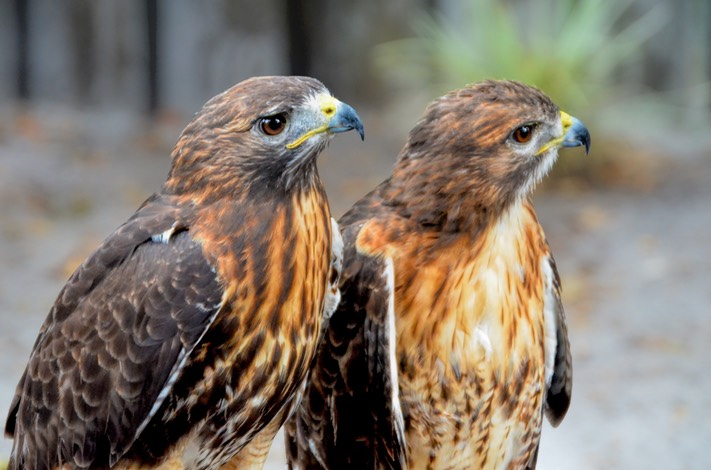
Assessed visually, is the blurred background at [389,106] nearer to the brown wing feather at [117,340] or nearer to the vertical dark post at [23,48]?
the vertical dark post at [23,48]

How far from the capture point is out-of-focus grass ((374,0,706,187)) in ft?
29.0

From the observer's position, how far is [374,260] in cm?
372

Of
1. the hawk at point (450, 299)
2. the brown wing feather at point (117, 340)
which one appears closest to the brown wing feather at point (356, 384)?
the hawk at point (450, 299)

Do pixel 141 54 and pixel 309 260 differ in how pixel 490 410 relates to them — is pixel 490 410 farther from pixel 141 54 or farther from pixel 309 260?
pixel 141 54

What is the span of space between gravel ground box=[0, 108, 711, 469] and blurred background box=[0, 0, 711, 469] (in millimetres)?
18

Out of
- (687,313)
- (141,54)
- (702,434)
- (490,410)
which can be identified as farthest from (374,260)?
(141,54)

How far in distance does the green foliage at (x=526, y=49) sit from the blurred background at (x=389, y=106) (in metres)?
0.02

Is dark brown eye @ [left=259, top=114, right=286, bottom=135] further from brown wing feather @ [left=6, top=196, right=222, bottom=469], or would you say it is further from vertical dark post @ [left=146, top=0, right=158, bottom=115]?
vertical dark post @ [left=146, top=0, right=158, bottom=115]

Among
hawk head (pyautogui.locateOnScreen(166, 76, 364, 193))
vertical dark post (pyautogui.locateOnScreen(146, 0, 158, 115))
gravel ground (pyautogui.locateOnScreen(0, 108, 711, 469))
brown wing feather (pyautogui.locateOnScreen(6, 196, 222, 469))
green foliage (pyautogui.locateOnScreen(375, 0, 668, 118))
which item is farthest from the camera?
vertical dark post (pyautogui.locateOnScreen(146, 0, 158, 115))

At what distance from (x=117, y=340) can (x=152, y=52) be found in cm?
652

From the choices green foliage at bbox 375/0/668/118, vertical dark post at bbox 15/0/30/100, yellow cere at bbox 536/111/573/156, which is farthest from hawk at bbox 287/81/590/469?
vertical dark post at bbox 15/0/30/100

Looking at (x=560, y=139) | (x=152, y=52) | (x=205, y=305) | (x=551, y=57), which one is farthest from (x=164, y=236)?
(x=152, y=52)

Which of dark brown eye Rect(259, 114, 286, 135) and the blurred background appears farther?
the blurred background

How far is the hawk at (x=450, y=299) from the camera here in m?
3.69
